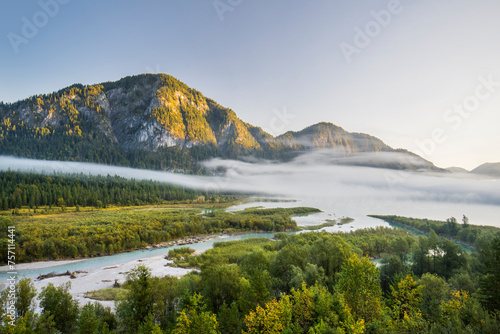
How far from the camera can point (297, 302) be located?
23.0m

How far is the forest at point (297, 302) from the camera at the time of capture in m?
20.0

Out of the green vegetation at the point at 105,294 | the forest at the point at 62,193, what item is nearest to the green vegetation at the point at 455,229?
the green vegetation at the point at 105,294

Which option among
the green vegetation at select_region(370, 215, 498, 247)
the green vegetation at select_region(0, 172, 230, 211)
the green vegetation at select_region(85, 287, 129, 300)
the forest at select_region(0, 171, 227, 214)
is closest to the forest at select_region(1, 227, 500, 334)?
the green vegetation at select_region(85, 287, 129, 300)

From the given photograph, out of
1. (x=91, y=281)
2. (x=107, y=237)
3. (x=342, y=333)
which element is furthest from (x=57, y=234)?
Answer: (x=342, y=333)

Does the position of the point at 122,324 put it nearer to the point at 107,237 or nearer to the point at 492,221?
the point at 107,237

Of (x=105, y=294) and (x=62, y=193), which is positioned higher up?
(x=62, y=193)

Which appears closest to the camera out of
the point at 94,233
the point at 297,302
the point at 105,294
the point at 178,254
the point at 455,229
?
the point at 297,302

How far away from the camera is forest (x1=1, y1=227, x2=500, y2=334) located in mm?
20047

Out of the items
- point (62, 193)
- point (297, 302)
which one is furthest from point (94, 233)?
point (62, 193)

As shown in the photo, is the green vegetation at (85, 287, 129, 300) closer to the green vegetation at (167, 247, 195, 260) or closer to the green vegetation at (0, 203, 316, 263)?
the green vegetation at (167, 247, 195, 260)

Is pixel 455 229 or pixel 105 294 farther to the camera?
pixel 455 229

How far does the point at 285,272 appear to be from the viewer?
38812 mm

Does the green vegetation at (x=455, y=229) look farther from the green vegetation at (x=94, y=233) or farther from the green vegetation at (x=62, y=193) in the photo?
the green vegetation at (x=62, y=193)

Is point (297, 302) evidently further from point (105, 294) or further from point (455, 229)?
point (455, 229)
